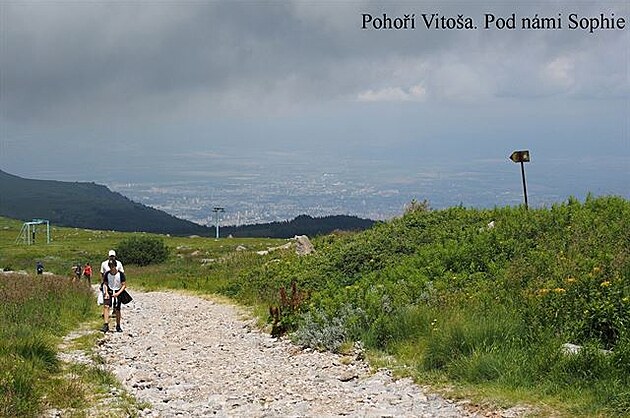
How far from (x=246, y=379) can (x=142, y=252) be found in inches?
2097

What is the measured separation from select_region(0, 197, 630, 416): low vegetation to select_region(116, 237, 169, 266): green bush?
A: 3999 centimetres

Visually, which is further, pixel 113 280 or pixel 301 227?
pixel 301 227

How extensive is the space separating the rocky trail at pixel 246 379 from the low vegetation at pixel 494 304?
57 centimetres

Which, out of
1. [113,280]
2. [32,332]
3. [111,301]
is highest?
[113,280]

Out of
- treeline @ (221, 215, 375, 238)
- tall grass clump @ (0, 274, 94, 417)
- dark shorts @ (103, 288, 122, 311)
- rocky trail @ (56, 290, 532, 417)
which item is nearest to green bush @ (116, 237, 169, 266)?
treeline @ (221, 215, 375, 238)

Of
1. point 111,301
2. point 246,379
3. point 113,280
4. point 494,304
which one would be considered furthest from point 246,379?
point 113,280

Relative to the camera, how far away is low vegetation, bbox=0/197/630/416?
31.9 ft

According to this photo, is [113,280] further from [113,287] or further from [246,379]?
[246,379]

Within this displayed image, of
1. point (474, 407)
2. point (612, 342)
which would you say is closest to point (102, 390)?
point (474, 407)

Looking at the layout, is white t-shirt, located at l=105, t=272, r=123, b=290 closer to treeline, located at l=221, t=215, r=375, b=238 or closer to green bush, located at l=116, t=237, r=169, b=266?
green bush, located at l=116, t=237, r=169, b=266

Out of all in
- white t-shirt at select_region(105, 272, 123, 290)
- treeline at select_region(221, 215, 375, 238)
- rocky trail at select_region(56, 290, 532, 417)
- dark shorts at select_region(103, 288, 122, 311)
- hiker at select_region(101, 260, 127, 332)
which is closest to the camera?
rocky trail at select_region(56, 290, 532, 417)

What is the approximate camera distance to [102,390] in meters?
11.1

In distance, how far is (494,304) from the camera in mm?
13094

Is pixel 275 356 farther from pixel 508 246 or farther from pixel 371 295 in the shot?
pixel 508 246
